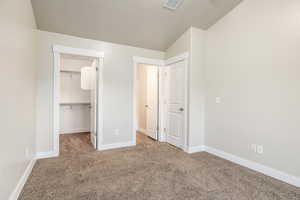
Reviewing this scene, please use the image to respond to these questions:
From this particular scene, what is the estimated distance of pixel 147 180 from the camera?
2.29 meters

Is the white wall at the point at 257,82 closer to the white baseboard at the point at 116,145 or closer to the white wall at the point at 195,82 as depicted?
the white wall at the point at 195,82

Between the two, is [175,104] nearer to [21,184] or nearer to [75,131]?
[21,184]

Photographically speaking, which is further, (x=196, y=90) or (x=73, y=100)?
(x=73, y=100)

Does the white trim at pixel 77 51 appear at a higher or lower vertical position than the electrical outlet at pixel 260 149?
higher

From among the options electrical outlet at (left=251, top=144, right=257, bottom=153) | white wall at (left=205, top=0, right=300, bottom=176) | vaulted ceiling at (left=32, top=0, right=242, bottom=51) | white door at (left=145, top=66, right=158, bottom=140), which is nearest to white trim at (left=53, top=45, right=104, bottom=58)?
vaulted ceiling at (left=32, top=0, right=242, bottom=51)

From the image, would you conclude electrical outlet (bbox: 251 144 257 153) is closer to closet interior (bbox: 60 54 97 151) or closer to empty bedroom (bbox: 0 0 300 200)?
empty bedroom (bbox: 0 0 300 200)

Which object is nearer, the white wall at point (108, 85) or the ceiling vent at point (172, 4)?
the ceiling vent at point (172, 4)

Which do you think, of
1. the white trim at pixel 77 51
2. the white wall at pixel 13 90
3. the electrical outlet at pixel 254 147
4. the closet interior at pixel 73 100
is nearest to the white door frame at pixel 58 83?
the white trim at pixel 77 51

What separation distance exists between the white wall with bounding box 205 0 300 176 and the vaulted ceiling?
18.9 inches

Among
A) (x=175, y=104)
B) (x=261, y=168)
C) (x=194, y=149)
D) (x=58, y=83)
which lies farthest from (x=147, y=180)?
(x=58, y=83)

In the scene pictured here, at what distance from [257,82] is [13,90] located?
3.45 metres

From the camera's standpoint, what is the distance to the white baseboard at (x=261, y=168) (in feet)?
7.29

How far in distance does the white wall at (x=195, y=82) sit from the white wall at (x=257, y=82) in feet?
0.54

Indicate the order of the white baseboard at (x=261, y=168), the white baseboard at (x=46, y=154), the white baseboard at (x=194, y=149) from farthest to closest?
the white baseboard at (x=194, y=149) < the white baseboard at (x=46, y=154) < the white baseboard at (x=261, y=168)
